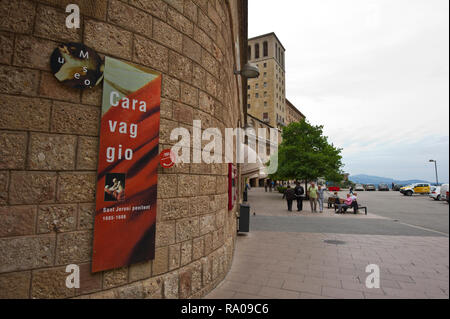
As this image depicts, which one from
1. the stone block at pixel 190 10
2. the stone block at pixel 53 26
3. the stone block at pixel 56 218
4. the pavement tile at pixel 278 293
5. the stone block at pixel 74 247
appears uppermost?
the stone block at pixel 190 10

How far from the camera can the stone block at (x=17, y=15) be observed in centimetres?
229

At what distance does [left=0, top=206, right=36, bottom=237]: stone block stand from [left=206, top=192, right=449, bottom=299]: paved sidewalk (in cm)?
256

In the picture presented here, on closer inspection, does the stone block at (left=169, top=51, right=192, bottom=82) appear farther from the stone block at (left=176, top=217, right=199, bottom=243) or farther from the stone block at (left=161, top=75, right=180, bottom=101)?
the stone block at (left=176, top=217, right=199, bottom=243)

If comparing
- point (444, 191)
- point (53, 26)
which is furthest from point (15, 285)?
point (444, 191)

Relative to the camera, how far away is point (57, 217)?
2.42 meters

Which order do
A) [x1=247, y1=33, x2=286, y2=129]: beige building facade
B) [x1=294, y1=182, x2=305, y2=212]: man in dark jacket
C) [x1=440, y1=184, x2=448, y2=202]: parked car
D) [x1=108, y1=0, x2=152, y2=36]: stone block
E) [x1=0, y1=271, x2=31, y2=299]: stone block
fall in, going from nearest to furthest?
[x1=0, y1=271, x2=31, y2=299]: stone block < [x1=108, y1=0, x2=152, y2=36]: stone block < [x1=294, y1=182, x2=305, y2=212]: man in dark jacket < [x1=440, y1=184, x2=448, y2=202]: parked car < [x1=247, y1=33, x2=286, y2=129]: beige building facade

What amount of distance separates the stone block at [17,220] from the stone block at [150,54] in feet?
6.35

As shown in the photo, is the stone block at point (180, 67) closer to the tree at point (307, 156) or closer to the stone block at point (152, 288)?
the stone block at point (152, 288)

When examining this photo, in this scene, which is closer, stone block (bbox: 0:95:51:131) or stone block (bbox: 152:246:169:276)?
stone block (bbox: 0:95:51:131)

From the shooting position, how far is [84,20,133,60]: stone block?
8.74ft

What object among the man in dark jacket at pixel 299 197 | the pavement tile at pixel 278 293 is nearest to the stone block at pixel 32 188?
the pavement tile at pixel 278 293

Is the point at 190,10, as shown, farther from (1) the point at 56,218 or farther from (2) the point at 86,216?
(1) the point at 56,218

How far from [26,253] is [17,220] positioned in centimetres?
31

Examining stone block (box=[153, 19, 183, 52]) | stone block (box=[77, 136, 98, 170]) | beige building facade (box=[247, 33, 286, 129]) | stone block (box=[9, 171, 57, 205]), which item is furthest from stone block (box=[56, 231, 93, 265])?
beige building facade (box=[247, 33, 286, 129])
